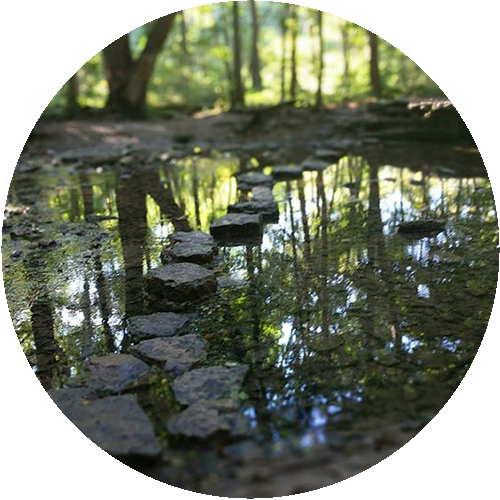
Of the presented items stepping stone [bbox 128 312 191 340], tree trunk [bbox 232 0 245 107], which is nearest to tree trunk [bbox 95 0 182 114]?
tree trunk [bbox 232 0 245 107]

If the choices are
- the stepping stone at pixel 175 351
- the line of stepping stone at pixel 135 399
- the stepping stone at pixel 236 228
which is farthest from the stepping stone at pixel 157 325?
the stepping stone at pixel 236 228

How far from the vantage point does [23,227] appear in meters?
6.69

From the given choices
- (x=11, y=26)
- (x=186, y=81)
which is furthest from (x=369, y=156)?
(x=186, y=81)

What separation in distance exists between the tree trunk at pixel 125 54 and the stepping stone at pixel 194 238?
1208 cm

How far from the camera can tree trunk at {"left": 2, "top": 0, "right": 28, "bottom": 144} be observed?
1218cm

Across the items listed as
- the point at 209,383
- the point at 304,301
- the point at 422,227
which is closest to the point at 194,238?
the point at 304,301

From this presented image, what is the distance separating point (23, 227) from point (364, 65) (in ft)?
74.3

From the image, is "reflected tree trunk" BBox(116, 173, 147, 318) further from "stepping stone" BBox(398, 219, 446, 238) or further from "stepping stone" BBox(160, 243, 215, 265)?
"stepping stone" BBox(398, 219, 446, 238)

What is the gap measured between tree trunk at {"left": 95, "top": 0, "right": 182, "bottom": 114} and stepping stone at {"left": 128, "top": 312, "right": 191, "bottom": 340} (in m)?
13.9

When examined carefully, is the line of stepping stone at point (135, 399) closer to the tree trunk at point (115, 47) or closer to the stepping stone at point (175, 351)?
the stepping stone at point (175, 351)

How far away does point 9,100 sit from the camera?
12.6m

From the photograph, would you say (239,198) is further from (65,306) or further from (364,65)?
(364,65)

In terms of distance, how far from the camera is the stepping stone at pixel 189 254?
501 centimetres

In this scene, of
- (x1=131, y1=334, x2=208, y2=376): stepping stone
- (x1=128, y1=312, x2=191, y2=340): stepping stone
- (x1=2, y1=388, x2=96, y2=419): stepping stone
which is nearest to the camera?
(x1=2, y1=388, x2=96, y2=419): stepping stone
